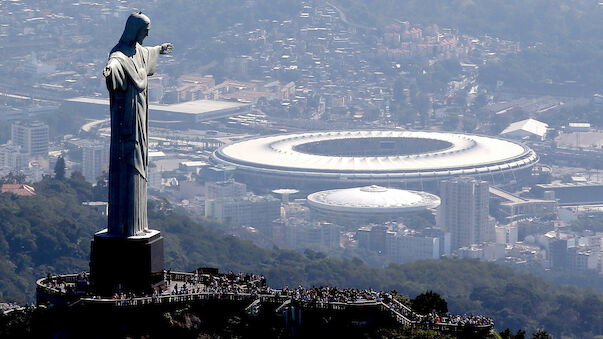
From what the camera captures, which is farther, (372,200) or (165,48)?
(372,200)

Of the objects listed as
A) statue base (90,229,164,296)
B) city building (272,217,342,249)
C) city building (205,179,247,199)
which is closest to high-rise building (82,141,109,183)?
city building (205,179,247,199)

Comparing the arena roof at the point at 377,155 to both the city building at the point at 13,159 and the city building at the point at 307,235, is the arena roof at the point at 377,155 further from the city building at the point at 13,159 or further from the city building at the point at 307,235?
the city building at the point at 13,159

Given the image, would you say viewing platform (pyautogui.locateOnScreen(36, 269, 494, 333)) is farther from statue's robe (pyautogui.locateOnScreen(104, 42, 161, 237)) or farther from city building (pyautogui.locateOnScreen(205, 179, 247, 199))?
city building (pyautogui.locateOnScreen(205, 179, 247, 199))

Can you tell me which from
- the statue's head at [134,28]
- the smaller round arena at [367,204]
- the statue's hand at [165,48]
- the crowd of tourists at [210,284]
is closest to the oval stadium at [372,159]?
the smaller round arena at [367,204]

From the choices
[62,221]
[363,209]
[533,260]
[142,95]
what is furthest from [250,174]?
[142,95]

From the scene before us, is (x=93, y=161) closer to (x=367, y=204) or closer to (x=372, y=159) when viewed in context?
(x=372, y=159)

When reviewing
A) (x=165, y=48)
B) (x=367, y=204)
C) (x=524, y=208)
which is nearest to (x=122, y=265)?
(x=165, y=48)
